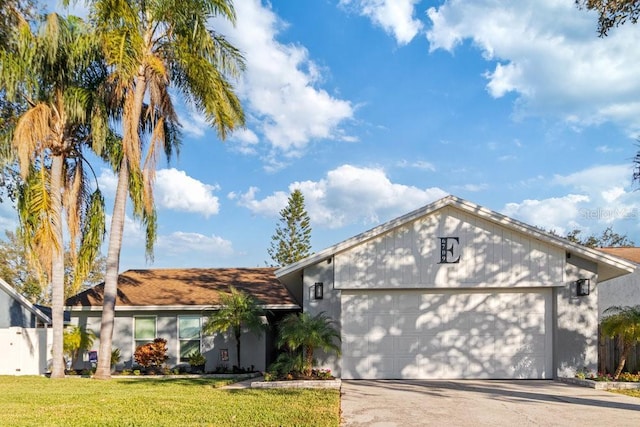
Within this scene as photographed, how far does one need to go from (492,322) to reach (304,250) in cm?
3124

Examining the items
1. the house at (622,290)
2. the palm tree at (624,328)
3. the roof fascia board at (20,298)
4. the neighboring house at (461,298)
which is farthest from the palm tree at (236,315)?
the house at (622,290)

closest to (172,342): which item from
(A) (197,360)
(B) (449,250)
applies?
(A) (197,360)

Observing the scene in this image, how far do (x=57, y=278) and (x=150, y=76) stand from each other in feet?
21.1

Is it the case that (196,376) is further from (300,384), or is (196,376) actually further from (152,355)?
(300,384)

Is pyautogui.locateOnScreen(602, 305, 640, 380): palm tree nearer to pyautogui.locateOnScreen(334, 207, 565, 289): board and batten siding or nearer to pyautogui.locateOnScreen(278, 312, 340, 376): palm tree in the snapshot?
pyautogui.locateOnScreen(334, 207, 565, 289): board and batten siding

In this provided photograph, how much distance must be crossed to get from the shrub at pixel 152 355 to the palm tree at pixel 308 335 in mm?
5074

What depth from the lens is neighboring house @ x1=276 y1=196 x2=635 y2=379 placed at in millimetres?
13102

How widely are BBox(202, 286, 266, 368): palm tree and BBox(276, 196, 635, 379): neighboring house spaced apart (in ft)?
7.99

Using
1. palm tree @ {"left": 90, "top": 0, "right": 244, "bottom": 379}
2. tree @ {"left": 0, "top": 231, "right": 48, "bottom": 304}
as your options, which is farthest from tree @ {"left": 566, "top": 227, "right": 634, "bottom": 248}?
tree @ {"left": 0, "top": 231, "right": 48, "bottom": 304}

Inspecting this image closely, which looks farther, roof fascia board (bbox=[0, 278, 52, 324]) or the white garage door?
roof fascia board (bbox=[0, 278, 52, 324])

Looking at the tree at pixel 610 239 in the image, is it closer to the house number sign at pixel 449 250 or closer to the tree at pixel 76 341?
the house number sign at pixel 449 250

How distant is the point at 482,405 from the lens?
9289 mm

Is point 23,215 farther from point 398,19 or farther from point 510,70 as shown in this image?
point 510,70

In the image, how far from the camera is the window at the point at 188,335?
16.8 m
